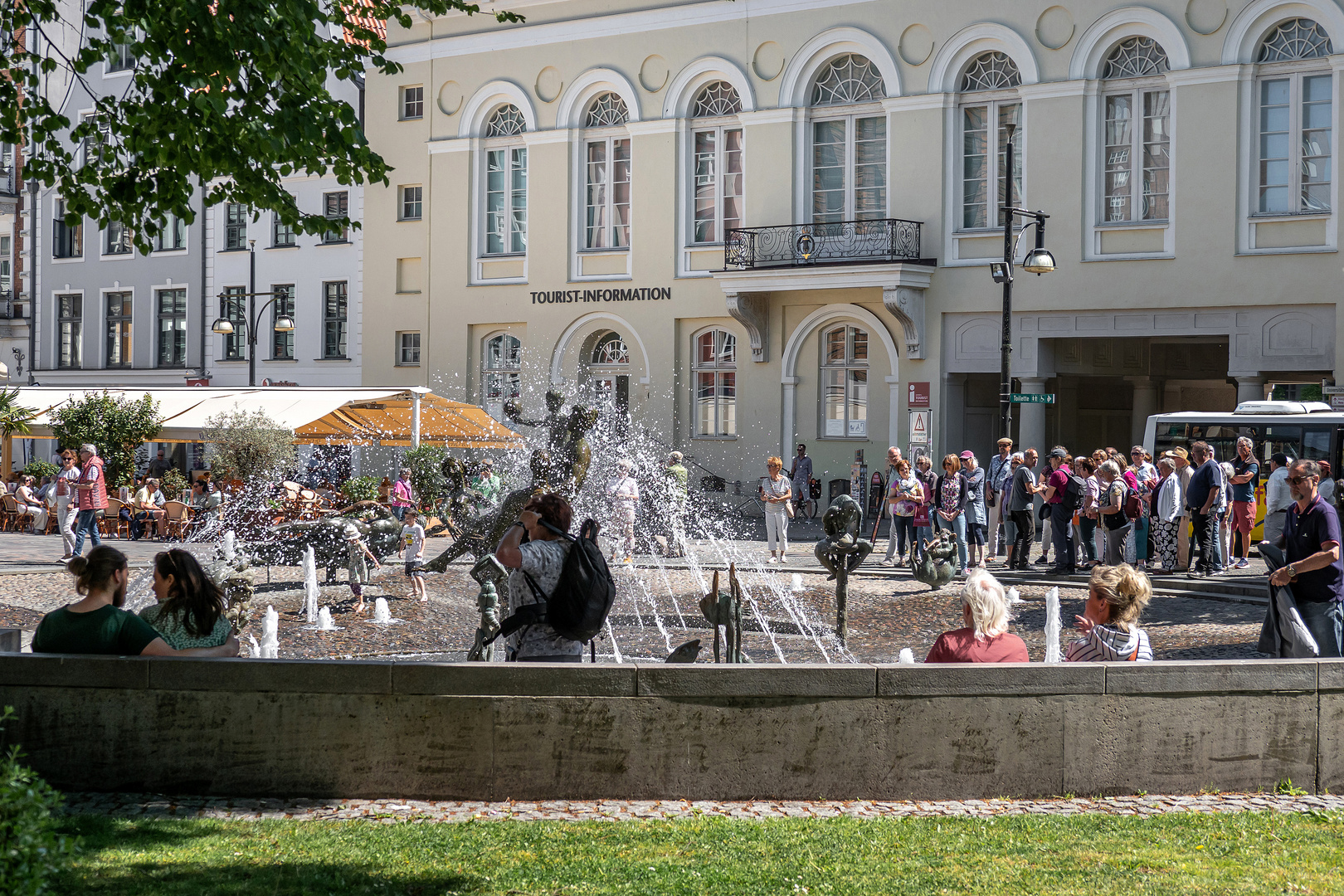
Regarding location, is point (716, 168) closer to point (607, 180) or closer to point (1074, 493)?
point (607, 180)

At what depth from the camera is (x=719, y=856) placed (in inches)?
242

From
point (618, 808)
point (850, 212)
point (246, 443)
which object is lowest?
point (618, 808)

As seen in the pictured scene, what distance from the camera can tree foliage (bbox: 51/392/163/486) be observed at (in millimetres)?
28547

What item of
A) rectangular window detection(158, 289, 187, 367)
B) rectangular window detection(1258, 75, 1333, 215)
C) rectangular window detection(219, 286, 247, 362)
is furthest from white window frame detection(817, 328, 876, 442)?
rectangular window detection(158, 289, 187, 367)

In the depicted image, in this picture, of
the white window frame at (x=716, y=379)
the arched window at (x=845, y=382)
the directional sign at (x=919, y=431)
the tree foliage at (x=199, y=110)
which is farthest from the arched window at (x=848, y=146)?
the tree foliage at (x=199, y=110)

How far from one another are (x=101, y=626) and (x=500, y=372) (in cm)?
2957

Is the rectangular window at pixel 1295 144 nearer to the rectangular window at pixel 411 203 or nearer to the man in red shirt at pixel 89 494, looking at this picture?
the rectangular window at pixel 411 203

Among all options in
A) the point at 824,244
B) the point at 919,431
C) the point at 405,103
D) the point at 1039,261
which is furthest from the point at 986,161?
the point at 405,103

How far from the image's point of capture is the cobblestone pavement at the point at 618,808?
688cm

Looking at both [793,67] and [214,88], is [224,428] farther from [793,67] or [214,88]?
[214,88]

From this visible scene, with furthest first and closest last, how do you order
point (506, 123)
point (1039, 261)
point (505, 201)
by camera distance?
point (506, 123) → point (505, 201) → point (1039, 261)

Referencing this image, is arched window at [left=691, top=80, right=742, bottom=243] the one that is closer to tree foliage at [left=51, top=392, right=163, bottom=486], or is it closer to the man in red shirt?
tree foliage at [left=51, top=392, right=163, bottom=486]

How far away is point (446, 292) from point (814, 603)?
22688 millimetres

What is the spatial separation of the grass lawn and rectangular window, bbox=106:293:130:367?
1582 inches
